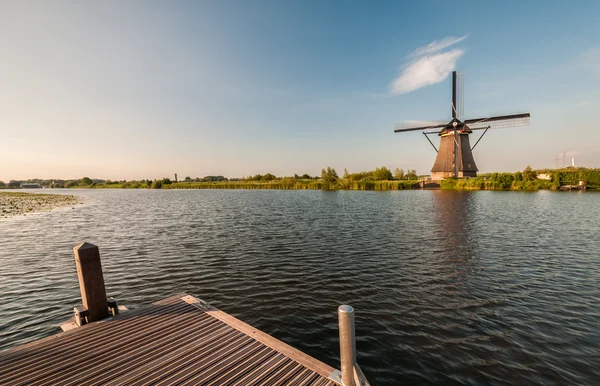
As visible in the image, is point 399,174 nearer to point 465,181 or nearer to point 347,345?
point 465,181

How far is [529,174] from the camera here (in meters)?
63.3

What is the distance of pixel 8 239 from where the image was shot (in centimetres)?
1947

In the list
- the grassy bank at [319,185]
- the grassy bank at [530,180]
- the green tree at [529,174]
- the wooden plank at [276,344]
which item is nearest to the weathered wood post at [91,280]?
the wooden plank at [276,344]

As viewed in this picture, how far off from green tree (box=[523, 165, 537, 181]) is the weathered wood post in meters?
84.7

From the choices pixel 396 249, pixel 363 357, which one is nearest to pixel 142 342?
pixel 363 357

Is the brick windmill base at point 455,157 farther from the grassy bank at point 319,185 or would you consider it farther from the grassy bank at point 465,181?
the grassy bank at point 319,185

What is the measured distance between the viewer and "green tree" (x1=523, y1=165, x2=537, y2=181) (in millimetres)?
63050

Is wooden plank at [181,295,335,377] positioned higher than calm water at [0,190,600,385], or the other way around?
wooden plank at [181,295,335,377]

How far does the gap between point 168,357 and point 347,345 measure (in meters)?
3.79

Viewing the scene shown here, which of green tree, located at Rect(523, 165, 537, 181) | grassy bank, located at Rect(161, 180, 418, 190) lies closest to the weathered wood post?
grassy bank, located at Rect(161, 180, 418, 190)

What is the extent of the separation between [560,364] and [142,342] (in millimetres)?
10028

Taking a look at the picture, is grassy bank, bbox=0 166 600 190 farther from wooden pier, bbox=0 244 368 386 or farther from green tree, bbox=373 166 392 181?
wooden pier, bbox=0 244 368 386

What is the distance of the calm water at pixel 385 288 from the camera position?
637cm

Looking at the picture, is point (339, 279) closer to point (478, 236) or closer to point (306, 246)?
point (306, 246)
